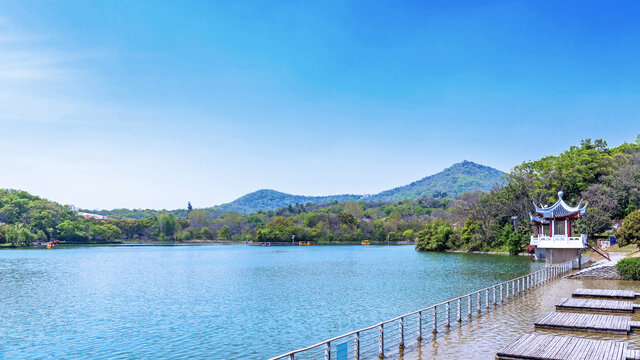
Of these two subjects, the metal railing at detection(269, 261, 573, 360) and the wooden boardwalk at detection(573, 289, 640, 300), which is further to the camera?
the wooden boardwalk at detection(573, 289, 640, 300)

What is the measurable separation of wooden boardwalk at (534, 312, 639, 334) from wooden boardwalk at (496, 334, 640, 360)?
105 inches

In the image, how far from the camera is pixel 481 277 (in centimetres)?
3941

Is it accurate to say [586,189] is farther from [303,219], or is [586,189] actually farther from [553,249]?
[303,219]

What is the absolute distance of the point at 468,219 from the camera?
3083 inches

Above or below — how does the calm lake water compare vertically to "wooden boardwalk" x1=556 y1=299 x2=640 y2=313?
below

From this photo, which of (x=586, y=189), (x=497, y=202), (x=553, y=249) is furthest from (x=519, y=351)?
(x=497, y=202)

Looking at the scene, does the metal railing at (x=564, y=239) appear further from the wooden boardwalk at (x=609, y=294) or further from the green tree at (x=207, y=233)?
the green tree at (x=207, y=233)

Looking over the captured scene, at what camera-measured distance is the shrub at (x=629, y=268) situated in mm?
30969

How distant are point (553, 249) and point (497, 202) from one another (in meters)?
31.8

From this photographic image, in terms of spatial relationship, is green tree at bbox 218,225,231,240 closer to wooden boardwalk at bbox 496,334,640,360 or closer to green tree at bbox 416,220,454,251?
green tree at bbox 416,220,454,251

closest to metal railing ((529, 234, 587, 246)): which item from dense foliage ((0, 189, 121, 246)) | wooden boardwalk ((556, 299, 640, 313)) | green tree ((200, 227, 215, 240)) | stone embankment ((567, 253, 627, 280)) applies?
stone embankment ((567, 253, 627, 280))

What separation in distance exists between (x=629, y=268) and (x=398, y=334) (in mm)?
22813

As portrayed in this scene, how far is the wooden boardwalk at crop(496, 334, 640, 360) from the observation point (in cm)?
1155

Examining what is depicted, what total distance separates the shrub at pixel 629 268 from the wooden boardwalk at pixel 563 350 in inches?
864
